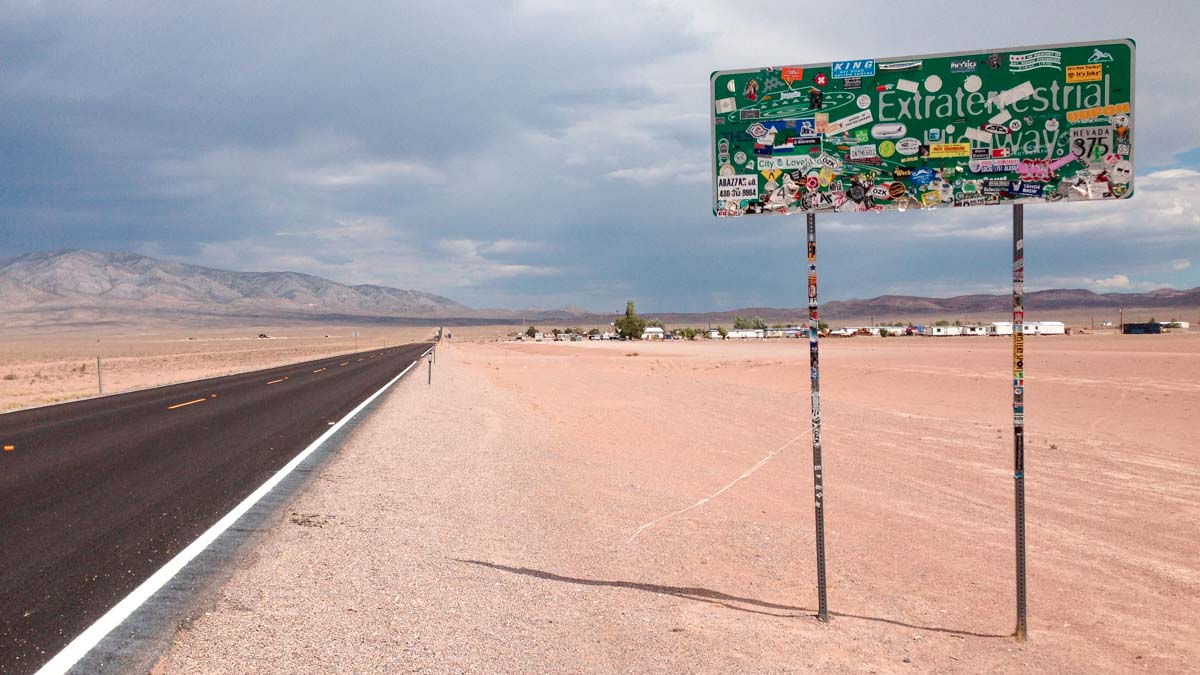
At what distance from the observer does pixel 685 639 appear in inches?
213

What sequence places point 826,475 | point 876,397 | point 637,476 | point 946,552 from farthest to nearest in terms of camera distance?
point 876,397 < point 826,475 < point 637,476 < point 946,552

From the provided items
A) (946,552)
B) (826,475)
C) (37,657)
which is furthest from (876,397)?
(37,657)

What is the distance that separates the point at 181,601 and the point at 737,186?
4.67 meters

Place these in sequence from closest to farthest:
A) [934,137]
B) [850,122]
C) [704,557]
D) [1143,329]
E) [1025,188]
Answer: [1025,188] < [934,137] < [850,122] < [704,557] < [1143,329]

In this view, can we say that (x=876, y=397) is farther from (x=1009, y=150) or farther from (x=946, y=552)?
(x=1009, y=150)

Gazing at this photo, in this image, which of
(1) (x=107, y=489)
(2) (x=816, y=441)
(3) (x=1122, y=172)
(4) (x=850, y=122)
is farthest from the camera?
(1) (x=107, y=489)

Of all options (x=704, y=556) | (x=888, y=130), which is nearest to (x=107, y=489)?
(x=704, y=556)

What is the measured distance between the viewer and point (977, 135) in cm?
563

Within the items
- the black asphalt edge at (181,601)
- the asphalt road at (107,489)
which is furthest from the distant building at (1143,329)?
the black asphalt edge at (181,601)

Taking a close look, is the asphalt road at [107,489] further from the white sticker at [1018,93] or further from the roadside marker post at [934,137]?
the white sticker at [1018,93]

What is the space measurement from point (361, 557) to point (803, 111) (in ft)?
15.8

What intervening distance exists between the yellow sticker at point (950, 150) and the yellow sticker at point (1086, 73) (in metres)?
0.77

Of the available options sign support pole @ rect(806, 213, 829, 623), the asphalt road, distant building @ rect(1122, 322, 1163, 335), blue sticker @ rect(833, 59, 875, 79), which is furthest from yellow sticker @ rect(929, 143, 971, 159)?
distant building @ rect(1122, 322, 1163, 335)

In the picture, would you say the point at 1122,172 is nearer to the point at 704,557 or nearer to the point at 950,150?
the point at 950,150
